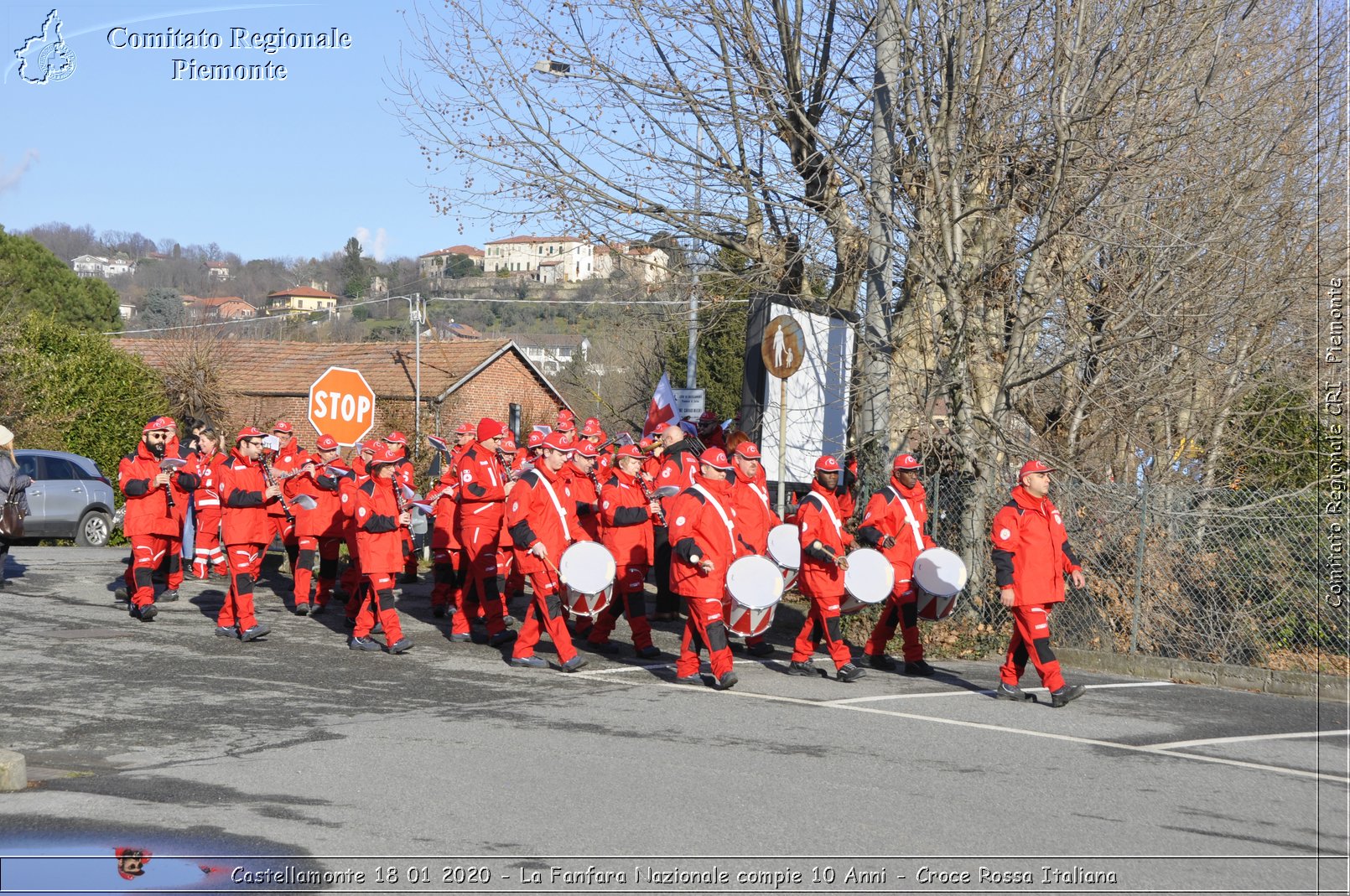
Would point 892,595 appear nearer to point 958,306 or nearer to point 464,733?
point 958,306

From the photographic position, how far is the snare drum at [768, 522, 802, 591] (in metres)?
11.5

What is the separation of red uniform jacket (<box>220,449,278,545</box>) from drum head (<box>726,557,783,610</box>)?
15.8 feet

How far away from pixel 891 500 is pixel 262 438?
6.69m

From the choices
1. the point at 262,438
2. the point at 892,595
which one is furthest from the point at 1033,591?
the point at 262,438

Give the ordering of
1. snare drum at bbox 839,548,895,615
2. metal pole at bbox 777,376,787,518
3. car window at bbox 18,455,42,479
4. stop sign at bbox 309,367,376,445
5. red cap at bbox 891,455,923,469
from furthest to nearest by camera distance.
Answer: car window at bbox 18,455,42,479, stop sign at bbox 309,367,376,445, metal pole at bbox 777,376,787,518, red cap at bbox 891,455,923,469, snare drum at bbox 839,548,895,615

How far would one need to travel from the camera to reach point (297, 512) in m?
14.8

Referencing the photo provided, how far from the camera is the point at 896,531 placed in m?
11.6

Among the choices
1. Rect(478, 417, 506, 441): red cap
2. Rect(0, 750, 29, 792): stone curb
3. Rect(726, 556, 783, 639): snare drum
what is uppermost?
Rect(478, 417, 506, 441): red cap

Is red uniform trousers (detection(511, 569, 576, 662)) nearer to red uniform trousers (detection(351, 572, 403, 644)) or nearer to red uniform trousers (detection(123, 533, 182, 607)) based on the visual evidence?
red uniform trousers (detection(351, 572, 403, 644))

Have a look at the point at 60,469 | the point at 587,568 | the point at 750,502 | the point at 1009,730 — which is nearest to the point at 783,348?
the point at 750,502

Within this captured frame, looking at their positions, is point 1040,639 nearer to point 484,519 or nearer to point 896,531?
point 896,531

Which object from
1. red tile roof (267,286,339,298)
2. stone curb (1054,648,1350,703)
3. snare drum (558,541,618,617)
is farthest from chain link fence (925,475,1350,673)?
red tile roof (267,286,339,298)

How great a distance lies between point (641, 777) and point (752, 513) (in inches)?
164

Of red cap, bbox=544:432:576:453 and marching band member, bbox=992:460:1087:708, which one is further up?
red cap, bbox=544:432:576:453
